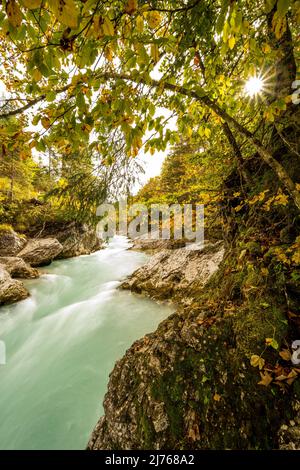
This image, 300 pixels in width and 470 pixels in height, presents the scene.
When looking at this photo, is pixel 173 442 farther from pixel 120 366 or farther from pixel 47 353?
pixel 47 353

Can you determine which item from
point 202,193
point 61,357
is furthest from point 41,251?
point 202,193

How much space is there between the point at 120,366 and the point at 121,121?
268 centimetres

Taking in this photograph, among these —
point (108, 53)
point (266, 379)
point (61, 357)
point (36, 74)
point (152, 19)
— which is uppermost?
point (152, 19)

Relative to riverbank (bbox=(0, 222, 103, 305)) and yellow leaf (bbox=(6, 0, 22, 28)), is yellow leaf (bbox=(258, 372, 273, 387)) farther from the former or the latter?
riverbank (bbox=(0, 222, 103, 305))

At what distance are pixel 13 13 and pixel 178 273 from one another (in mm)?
6051

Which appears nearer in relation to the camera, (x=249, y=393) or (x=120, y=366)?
(x=249, y=393)

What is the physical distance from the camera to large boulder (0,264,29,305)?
6535 mm

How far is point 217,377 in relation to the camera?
2.01 m

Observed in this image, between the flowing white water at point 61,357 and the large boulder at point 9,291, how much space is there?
9.5 inches

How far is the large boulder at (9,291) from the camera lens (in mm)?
6535

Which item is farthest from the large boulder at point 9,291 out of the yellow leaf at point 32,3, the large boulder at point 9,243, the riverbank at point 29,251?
the yellow leaf at point 32,3

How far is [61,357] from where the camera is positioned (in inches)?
183

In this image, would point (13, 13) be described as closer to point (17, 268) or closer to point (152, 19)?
point (152, 19)
